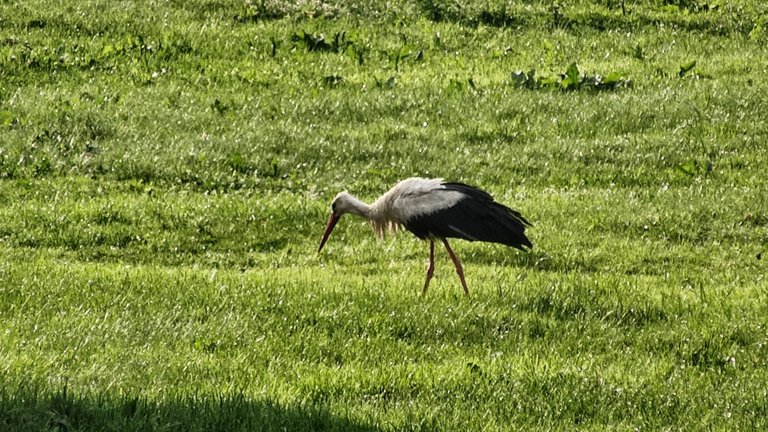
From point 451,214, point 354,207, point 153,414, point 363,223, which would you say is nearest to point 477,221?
point 451,214

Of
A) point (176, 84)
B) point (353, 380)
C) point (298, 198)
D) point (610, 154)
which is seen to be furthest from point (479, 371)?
point (176, 84)

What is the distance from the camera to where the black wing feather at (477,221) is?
1066 cm

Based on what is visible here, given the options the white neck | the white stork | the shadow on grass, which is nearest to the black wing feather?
the white stork

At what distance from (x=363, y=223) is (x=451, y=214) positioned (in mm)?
3027

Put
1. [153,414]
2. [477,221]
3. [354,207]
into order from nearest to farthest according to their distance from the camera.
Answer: [153,414], [477,221], [354,207]

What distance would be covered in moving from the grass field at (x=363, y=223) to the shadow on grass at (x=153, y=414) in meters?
0.02

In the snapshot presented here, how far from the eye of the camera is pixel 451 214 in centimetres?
1082

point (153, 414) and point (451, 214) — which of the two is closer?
point (153, 414)

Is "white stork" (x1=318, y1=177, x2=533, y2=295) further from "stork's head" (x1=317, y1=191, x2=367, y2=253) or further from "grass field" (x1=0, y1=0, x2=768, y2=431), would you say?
"grass field" (x1=0, y1=0, x2=768, y2=431)

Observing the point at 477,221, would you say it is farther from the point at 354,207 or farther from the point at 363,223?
the point at 363,223

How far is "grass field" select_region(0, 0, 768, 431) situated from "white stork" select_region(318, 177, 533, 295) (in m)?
0.48

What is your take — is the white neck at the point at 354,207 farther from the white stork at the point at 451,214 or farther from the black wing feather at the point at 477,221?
the black wing feather at the point at 477,221

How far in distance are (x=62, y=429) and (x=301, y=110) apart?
10267 mm

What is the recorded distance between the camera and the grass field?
27.0 feet
